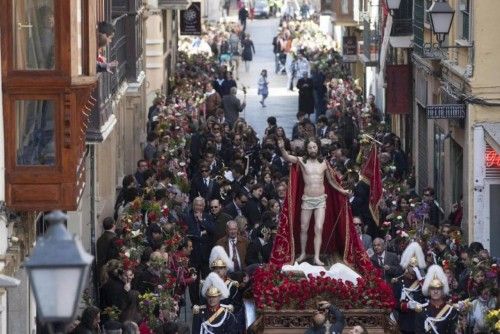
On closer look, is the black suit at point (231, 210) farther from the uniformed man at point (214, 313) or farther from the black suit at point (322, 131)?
the black suit at point (322, 131)

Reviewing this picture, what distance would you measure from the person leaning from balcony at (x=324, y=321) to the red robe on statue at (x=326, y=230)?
12.5 ft

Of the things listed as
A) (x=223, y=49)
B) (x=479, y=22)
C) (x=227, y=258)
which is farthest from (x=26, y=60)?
(x=223, y=49)

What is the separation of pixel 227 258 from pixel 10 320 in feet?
15.7

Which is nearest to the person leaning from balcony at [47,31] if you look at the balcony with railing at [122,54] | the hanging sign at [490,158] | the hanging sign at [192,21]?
the balcony with railing at [122,54]

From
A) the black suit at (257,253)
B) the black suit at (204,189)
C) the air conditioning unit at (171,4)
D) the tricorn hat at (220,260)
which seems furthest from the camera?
the air conditioning unit at (171,4)

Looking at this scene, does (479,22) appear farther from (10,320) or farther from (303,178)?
(10,320)

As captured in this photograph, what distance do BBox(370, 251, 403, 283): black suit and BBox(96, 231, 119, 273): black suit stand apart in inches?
132

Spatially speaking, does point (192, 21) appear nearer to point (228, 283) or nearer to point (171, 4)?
point (171, 4)

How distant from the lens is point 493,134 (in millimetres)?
27828

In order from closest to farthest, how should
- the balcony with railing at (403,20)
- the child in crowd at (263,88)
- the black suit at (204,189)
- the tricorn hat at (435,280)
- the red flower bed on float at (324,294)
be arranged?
the tricorn hat at (435,280) → the red flower bed on float at (324,294) → the black suit at (204,189) → the balcony with railing at (403,20) → the child in crowd at (263,88)

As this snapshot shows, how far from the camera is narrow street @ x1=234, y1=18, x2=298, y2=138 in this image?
181 feet

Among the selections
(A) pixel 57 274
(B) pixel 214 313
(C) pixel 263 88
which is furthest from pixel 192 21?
(A) pixel 57 274

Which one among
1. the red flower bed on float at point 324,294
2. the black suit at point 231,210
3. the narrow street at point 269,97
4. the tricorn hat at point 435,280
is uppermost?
the tricorn hat at point 435,280

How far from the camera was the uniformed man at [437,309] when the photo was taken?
21.6 metres
